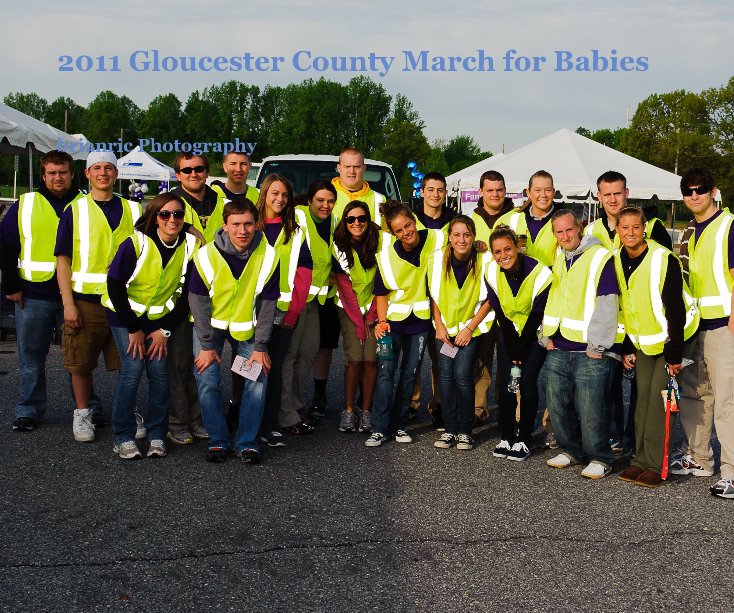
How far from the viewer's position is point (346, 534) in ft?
14.9

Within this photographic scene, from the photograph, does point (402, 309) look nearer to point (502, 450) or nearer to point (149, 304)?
point (502, 450)

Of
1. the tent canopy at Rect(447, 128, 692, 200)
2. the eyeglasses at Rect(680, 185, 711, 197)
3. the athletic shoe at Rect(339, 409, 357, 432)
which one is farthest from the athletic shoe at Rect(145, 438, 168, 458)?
the tent canopy at Rect(447, 128, 692, 200)

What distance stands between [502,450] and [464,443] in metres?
0.29

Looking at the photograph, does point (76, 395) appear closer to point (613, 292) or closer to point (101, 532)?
point (101, 532)

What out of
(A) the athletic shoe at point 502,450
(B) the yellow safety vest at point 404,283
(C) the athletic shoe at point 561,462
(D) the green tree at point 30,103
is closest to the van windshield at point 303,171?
(B) the yellow safety vest at point 404,283

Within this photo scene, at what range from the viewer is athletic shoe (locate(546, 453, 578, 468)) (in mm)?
5863

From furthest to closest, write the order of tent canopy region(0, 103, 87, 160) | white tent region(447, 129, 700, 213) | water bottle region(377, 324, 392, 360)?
white tent region(447, 129, 700, 213)
tent canopy region(0, 103, 87, 160)
water bottle region(377, 324, 392, 360)

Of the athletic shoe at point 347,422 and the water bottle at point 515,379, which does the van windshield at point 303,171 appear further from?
the water bottle at point 515,379

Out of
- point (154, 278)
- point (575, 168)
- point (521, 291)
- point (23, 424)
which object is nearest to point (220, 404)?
point (154, 278)

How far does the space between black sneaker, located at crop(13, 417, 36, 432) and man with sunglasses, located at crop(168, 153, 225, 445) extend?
1039mm

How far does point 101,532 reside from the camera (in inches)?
178

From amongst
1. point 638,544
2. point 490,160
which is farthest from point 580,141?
point 638,544

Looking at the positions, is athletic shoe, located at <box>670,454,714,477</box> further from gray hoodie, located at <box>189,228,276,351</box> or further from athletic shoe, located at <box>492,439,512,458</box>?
gray hoodie, located at <box>189,228,276,351</box>

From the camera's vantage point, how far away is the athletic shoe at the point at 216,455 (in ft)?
18.9
